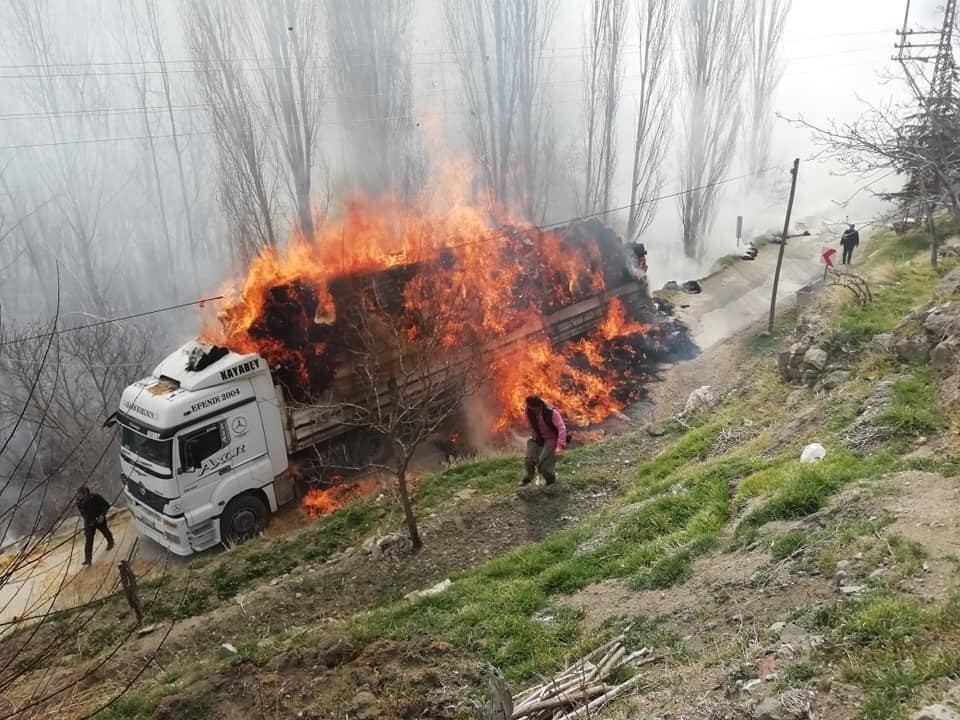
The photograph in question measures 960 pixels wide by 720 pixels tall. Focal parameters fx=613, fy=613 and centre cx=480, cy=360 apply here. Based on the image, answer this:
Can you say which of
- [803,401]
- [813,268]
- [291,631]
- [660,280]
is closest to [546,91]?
[660,280]

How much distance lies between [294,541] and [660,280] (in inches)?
794

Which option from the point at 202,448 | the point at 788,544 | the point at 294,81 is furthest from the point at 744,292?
the point at 202,448

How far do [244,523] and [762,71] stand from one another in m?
34.2

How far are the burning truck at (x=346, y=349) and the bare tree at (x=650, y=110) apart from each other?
28.4 ft

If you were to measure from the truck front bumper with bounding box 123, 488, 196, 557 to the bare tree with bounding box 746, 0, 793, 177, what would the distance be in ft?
106

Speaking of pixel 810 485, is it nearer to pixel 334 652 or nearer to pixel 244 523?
pixel 334 652

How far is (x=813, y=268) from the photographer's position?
24.2 meters

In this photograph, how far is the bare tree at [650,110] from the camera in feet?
77.7

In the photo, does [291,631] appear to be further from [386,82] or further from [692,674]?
[386,82]

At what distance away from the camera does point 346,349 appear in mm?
11492

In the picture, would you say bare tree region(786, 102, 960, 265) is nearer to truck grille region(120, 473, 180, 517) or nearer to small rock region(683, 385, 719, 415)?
small rock region(683, 385, 719, 415)

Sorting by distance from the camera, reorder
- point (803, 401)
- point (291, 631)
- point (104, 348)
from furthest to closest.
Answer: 1. point (104, 348)
2. point (803, 401)
3. point (291, 631)

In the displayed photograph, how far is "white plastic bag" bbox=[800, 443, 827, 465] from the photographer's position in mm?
7254

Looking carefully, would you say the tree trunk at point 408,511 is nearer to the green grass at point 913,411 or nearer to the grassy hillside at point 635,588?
the grassy hillside at point 635,588
